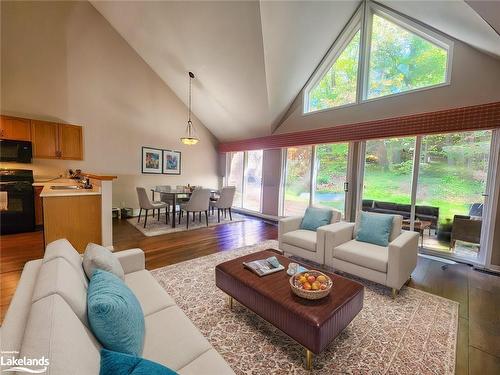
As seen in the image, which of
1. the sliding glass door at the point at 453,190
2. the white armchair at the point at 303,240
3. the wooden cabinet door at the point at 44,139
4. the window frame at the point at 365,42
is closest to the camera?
the white armchair at the point at 303,240

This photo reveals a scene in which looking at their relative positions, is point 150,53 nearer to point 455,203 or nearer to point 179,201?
point 179,201

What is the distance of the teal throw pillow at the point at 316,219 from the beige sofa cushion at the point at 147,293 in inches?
87.9

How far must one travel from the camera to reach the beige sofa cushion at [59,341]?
24.0 inches

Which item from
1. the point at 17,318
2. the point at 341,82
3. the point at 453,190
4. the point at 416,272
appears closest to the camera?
the point at 17,318

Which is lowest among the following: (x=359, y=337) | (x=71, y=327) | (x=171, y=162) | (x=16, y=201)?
(x=359, y=337)

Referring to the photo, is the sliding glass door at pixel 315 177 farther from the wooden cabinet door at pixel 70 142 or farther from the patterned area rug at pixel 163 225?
the wooden cabinet door at pixel 70 142

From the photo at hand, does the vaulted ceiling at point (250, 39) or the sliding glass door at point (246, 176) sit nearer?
the vaulted ceiling at point (250, 39)

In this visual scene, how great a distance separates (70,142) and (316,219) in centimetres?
517

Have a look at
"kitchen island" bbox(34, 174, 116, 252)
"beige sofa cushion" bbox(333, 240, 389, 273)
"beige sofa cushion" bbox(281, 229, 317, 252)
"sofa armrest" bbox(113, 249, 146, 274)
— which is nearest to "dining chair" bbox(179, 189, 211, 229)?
"kitchen island" bbox(34, 174, 116, 252)

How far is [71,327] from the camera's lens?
0.75 m

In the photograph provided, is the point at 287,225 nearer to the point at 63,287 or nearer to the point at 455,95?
the point at 63,287

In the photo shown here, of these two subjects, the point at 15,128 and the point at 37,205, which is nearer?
the point at 15,128

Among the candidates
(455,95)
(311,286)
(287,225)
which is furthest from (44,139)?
(455,95)

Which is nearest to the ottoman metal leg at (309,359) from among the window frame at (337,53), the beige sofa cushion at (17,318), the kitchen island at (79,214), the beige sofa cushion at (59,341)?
the beige sofa cushion at (59,341)
